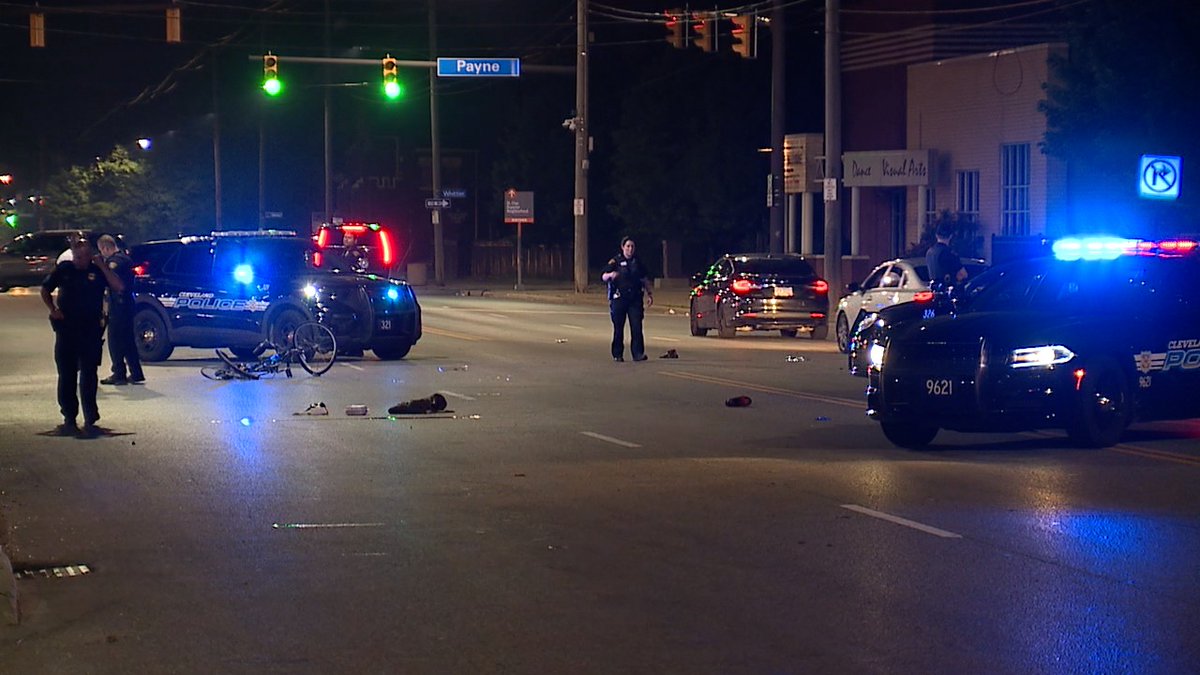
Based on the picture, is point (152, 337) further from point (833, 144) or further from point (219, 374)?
point (833, 144)

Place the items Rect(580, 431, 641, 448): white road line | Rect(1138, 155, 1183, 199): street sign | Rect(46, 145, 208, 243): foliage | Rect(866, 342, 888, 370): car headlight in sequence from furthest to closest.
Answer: Rect(46, 145, 208, 243): foliage < Rect(1138, 155, 1183, 199): street sign < Rect(580, 431, 641, 448): white road line < Rect(866, 342, 888, 370): car headlight

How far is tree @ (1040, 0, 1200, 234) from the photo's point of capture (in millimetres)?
31328

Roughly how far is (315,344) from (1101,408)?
11.8 metres

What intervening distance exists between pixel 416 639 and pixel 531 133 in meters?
62.4

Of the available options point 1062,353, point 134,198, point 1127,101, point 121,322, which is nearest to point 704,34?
point 1127,101

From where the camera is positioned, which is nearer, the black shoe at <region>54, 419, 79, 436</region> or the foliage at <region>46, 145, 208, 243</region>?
the black shoe at <region>54, 419, 79, 436</region>

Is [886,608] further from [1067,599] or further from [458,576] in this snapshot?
[458,576]

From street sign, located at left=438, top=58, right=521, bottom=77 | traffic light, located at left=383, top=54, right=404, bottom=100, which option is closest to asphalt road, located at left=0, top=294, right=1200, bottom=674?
traffic light, located at left=383, top=54, right=404, bottom=100

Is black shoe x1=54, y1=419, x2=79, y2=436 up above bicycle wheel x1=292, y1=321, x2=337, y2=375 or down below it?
below

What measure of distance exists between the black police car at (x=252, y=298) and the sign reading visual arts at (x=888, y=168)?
73.1ft

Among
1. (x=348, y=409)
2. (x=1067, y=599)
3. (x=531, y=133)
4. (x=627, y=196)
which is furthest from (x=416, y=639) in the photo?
(x=531, y=133)

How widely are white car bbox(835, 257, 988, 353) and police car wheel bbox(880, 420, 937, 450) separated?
32.7 feet

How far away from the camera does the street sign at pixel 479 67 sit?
39781 millimetres

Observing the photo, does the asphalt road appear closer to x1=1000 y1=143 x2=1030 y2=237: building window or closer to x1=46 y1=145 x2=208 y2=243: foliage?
x1=1000 y1=143 x2=1030 y2=237: building window
